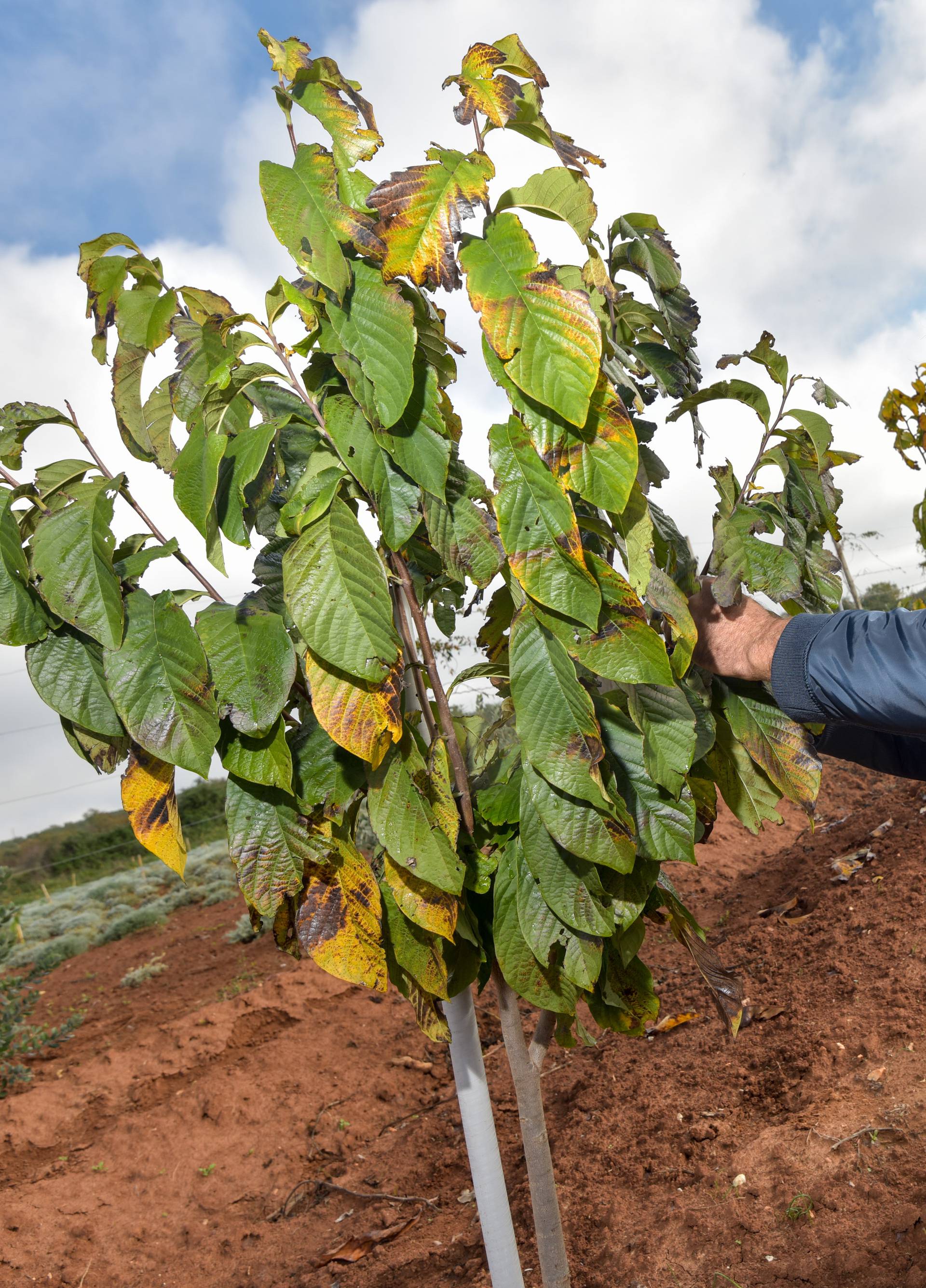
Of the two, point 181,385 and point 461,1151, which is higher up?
point 181,385

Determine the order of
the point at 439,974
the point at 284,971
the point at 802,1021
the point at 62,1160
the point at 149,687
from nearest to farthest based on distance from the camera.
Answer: the point at 149,687
the point at 439,974
the point at 802,1021
the point at 62,1160
the point at 284,971

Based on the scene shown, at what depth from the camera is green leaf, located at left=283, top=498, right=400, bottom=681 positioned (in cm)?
95

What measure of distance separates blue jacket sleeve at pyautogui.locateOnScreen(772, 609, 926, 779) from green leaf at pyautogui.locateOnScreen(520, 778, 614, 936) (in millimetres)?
400

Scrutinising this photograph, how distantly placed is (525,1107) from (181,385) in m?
1.21

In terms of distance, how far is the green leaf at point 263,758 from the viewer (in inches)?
40.8

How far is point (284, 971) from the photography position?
5.65 m

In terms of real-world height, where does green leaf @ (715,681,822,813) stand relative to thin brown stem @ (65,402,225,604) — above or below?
below

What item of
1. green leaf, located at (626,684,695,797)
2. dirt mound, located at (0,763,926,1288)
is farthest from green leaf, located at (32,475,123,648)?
dirt mound, located at (0,763,926,1288)

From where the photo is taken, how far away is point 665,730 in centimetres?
107

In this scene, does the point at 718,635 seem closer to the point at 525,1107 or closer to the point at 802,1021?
the point at 525,1107

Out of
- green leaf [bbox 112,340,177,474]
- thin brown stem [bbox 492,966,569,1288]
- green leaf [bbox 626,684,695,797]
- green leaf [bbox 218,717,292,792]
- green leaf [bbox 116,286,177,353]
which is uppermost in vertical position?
green leaf [bbox 116,286,177,353]

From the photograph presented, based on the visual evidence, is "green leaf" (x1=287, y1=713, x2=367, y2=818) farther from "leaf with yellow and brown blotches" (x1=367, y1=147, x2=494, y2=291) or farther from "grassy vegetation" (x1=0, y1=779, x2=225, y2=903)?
"grassy vegetation" (x1=0, y1=779, x2=225, y2=903)

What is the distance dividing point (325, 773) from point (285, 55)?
0.89 m

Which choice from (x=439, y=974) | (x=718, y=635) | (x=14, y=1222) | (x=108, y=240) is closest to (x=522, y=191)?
(x=108, y=240)
